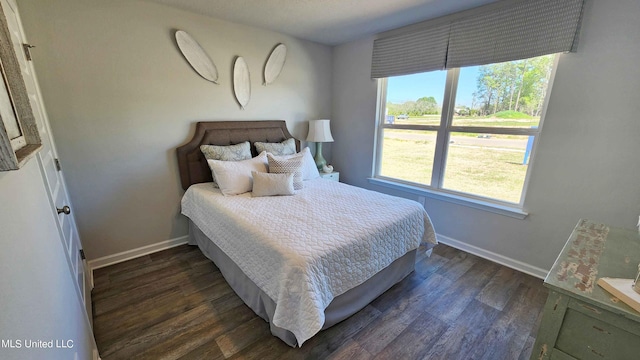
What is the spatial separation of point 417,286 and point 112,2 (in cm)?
343

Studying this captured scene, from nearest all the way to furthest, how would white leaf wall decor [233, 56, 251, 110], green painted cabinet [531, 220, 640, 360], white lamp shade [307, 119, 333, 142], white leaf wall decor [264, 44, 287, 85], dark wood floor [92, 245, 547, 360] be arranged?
green painted cabinet [531, 220, 640, 360] → dark wood floor [92, 245, 547, 360] → white leaf wall decor [233, 56, 251, 110] → white leaf wall decor [264, 44, 287, 85] → white lamp shade [307, 119, 333, 142]

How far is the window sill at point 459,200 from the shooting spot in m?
2.31

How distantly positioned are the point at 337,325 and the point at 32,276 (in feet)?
5.04

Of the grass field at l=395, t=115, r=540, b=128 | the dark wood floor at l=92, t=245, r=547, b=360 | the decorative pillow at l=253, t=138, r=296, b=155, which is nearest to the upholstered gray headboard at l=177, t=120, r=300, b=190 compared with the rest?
the decorative pillow at l=253, t=138, r=296, b=155

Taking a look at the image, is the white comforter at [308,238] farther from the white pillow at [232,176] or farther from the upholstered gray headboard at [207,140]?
the upholstered gray headboard at [207,140]

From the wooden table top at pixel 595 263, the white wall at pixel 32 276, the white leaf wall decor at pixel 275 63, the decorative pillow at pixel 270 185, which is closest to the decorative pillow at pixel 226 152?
the decorative pillow at pixel 270 185

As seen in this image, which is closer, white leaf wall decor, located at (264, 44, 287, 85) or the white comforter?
the white comforter

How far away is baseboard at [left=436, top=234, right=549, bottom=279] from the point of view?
225cm

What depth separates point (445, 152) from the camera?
2.74m

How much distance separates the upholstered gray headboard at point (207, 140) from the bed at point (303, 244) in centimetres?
1

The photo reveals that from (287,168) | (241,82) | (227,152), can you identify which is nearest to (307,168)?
(287,168)

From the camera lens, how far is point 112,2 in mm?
2016

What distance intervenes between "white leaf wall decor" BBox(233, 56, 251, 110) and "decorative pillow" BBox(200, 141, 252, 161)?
0.52 m

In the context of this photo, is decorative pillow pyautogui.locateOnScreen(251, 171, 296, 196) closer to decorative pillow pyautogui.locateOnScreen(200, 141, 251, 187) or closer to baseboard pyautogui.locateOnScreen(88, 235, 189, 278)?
decorative pillow pyautogui.locateOnScreen(200, 141, 251, 187)
